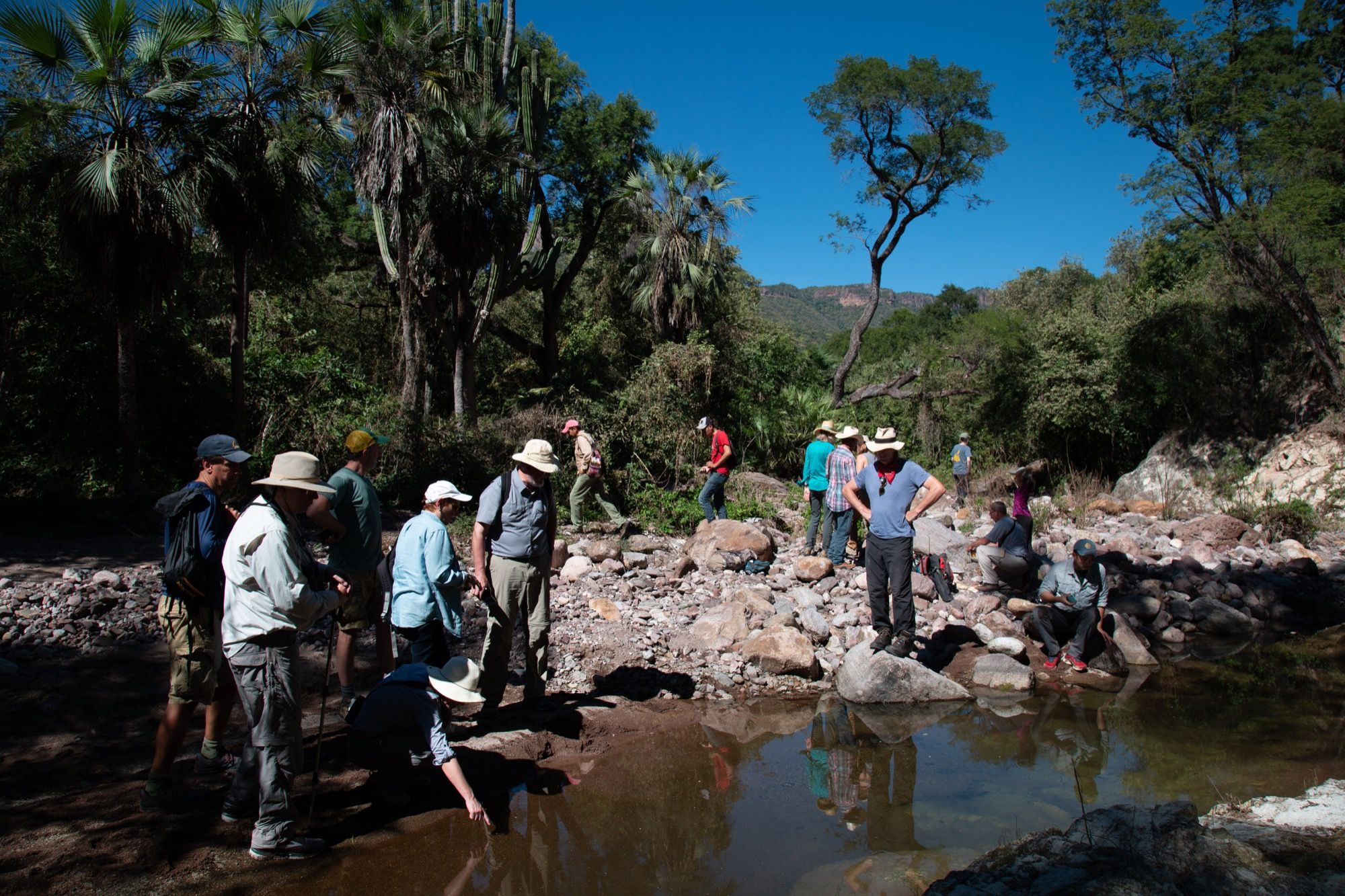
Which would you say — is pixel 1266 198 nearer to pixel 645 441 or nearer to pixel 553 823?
pixel 645 441

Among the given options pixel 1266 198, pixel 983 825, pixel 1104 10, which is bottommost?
pixel 983 825

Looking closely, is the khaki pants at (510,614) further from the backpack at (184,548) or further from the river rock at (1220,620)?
the river rock at (1220,620)

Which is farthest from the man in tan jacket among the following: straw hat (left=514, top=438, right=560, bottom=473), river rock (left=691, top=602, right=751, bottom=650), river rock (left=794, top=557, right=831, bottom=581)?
straw hat (left=514, top=438, right=560, bottom=473)

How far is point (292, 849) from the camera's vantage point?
3729 mm

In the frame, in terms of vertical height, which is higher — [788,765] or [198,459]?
[198,459]

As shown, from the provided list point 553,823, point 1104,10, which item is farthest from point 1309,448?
point 553,823

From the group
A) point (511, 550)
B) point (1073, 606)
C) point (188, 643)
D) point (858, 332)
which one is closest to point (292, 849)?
point (188, 643)

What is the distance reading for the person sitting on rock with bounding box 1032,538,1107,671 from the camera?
24.3 ft

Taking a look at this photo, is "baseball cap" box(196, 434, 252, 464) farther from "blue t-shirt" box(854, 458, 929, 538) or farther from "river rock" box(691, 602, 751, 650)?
"blue t-shirt" box(854, 458, 929, 538)

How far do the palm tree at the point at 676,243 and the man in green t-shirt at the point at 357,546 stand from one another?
1512 cm

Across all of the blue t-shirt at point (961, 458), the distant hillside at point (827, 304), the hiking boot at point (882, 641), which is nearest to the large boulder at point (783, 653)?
the hiking boot at point (882, 641)

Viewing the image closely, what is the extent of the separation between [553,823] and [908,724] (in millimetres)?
2871

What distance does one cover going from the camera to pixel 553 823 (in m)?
4.43

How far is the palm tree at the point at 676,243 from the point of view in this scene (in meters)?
19.9
